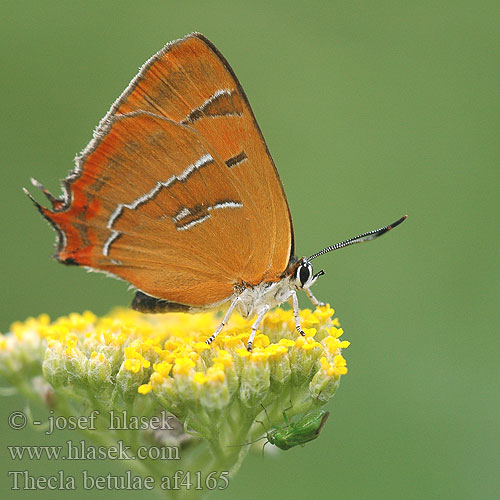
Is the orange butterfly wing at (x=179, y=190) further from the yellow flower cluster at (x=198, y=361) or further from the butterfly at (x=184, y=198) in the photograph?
the yellow flower cluster at (x=198, y=361)

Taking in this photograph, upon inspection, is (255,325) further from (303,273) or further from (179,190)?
(179,190)

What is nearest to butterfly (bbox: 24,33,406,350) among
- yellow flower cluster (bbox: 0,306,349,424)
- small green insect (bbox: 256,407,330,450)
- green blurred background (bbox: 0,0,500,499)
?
yellow flower cluster (bbox: 0,306,349,424)

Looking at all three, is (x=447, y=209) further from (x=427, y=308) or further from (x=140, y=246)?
(x=140, y=246)

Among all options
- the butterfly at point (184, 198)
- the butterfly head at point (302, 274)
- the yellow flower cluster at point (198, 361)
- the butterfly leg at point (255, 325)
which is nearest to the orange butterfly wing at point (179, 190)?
the butterfly at point (184, 198)

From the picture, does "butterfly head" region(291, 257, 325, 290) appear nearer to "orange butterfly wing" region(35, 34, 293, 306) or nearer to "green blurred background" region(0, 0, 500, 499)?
"orange butterfly wing" region(35, 34, 293, 306)

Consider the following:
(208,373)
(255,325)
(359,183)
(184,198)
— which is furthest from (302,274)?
(359,183)

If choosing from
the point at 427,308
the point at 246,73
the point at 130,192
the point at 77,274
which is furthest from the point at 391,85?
the point at 130,192

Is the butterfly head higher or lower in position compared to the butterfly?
lower
